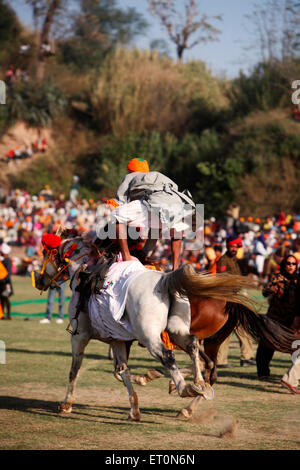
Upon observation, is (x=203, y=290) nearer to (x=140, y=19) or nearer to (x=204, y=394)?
(x=204, y=394)

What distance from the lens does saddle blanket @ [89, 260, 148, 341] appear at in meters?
6.32

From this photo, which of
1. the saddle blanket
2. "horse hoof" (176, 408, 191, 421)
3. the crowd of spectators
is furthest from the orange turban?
the crowd of spectators

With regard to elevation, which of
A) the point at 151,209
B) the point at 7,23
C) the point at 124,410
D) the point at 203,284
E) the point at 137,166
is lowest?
the point at 124,410

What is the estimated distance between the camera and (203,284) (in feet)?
20.0

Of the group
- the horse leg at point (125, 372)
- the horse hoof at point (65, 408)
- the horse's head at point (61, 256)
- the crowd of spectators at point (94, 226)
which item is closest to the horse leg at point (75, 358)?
the horse hoof at point (65, 408)

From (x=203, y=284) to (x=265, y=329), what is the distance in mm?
1107

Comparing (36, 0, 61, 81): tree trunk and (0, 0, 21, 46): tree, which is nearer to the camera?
(0, 0, 21, 46): tree

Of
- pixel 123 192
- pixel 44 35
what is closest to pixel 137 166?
pixel 123 192

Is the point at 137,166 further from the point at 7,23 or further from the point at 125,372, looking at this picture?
the point at 7,23

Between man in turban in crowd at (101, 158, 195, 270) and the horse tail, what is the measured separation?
630 millimetres

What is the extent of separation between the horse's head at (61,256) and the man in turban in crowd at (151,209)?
0.77 metres

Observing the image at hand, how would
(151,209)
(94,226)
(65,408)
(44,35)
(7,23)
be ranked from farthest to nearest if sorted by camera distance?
(44,35)
(7,23)
(94,226)
(65,408)
(151,209)

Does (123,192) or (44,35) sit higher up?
(44,35)

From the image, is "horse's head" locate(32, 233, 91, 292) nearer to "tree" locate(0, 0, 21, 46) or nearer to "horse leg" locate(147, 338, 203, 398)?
"horse leg" locate(147, 338, 203, 398)
